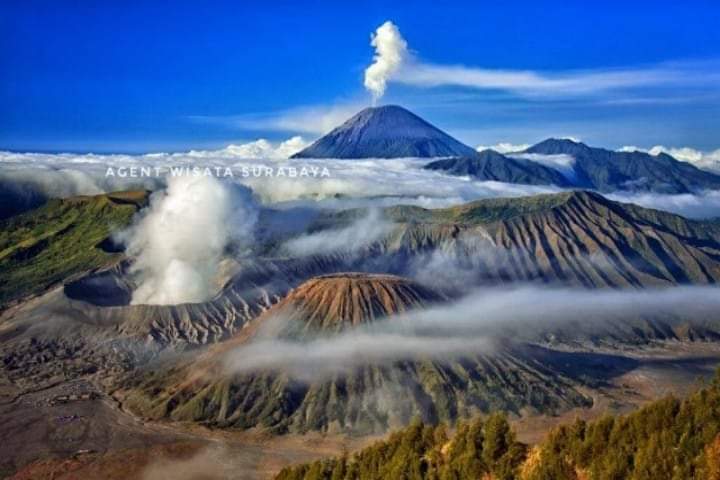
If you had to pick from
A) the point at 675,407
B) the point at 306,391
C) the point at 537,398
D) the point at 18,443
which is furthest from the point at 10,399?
the point at 675,407

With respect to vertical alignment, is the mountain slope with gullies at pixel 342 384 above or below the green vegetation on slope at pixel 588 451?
below

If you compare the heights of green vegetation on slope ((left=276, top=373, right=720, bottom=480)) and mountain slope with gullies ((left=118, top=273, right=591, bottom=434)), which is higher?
green vegetation on slope ((left=276, top=373, right=720, bottom=480))

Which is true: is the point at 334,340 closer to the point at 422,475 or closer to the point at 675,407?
the point at 422,475

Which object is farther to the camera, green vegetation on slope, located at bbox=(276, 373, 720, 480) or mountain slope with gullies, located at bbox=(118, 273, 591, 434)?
mountain slope with gullies, located at bbox=(118, 273, 591, 434)

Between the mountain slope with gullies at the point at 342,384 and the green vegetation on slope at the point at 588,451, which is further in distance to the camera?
the mountain slope with gullies at the point at 342,384
